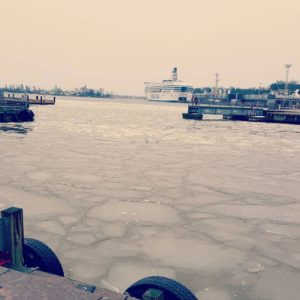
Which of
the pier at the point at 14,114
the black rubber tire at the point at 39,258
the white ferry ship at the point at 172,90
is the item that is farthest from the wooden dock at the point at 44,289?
the white ferry ship at the point at 172,90

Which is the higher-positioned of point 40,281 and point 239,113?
point 239,113

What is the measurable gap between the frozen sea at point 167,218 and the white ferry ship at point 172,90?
148 metres

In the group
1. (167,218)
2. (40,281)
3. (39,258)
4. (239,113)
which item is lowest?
(167,218)

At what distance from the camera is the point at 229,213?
579 centimetres

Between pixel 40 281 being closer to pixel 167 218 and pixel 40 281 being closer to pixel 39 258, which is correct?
pixel 39 258

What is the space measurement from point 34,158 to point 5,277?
28.2ft

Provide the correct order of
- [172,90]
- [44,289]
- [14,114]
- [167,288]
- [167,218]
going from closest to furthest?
[44,289] → [167,288] → [167,218] → [14,114] → [172,90]

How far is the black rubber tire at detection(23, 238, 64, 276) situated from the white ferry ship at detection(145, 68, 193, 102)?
6088 inches

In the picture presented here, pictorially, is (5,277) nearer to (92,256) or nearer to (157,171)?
(92,256)

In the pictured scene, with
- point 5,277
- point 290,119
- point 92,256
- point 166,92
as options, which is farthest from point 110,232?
point 166,92

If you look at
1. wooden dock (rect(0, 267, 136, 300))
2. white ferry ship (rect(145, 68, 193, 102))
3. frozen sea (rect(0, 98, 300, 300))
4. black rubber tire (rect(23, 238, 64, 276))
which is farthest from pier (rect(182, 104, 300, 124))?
white ferry ship (rect(145, 68, 193, 102))

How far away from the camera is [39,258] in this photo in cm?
282

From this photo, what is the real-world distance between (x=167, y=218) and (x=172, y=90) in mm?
155578

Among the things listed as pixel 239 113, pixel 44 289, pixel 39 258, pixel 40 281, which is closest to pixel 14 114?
pixel 39 258
